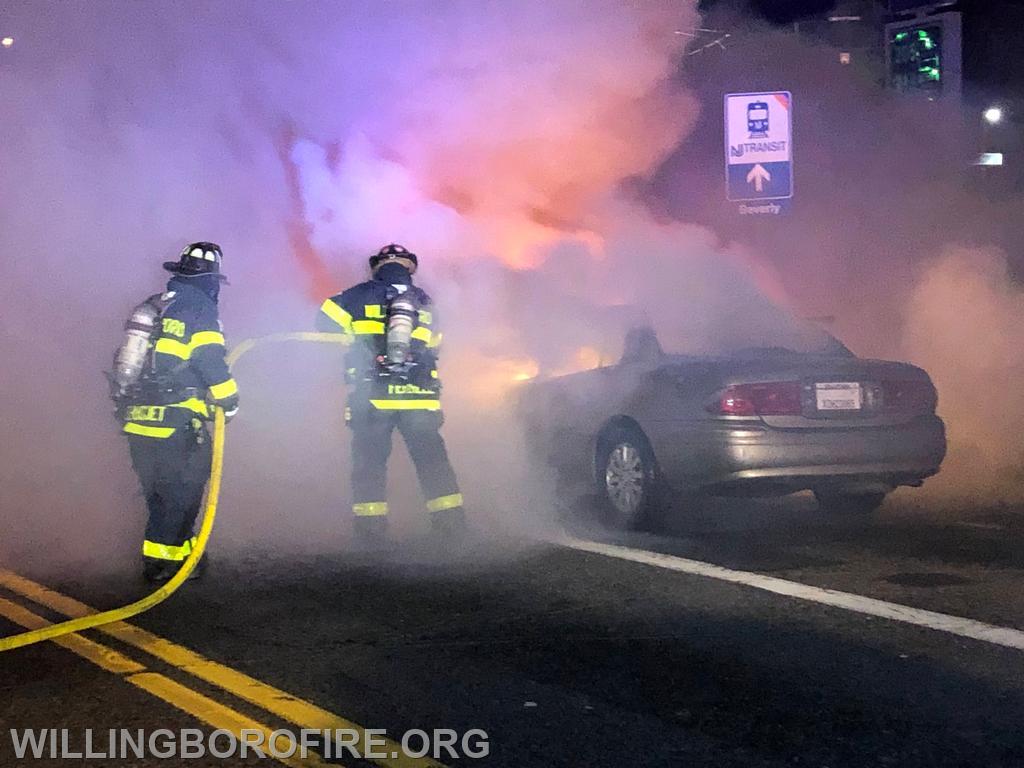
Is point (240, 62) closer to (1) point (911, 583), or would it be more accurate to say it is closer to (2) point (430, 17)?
(2) point (430, 17)

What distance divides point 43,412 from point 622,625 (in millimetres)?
8227

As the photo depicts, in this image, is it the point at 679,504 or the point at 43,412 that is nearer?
the point at 679,504

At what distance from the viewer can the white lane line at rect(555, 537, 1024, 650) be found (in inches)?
197

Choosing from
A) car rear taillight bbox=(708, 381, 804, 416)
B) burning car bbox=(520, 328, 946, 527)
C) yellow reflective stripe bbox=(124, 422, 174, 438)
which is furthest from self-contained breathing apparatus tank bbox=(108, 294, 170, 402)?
car rear taillight bbox=(708, 381, 804, 416)

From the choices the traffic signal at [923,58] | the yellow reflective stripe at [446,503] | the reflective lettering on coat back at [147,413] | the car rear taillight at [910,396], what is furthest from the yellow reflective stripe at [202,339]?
the traffic signal at [923,58]

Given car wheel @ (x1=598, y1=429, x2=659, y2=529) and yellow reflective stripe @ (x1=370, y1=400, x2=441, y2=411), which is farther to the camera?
car wheel @ (x1=598, y1=429, x2=659, y2=529)

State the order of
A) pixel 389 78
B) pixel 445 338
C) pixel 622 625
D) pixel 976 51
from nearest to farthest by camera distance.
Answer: pixel 622 625 → pixel 445 338 → pixel 389 78 → pixel 976 51

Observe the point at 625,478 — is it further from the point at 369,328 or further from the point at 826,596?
the point at 826,596

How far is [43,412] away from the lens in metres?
11.8

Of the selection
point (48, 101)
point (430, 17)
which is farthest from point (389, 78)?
point (48, 101)

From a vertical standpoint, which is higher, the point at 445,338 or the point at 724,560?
the point at 445,338

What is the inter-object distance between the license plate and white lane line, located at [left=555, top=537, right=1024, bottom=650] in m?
1.30

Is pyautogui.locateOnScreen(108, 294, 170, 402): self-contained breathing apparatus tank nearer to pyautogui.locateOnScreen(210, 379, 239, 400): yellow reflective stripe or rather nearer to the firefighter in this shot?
the firefighter

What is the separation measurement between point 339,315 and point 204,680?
126 inches
